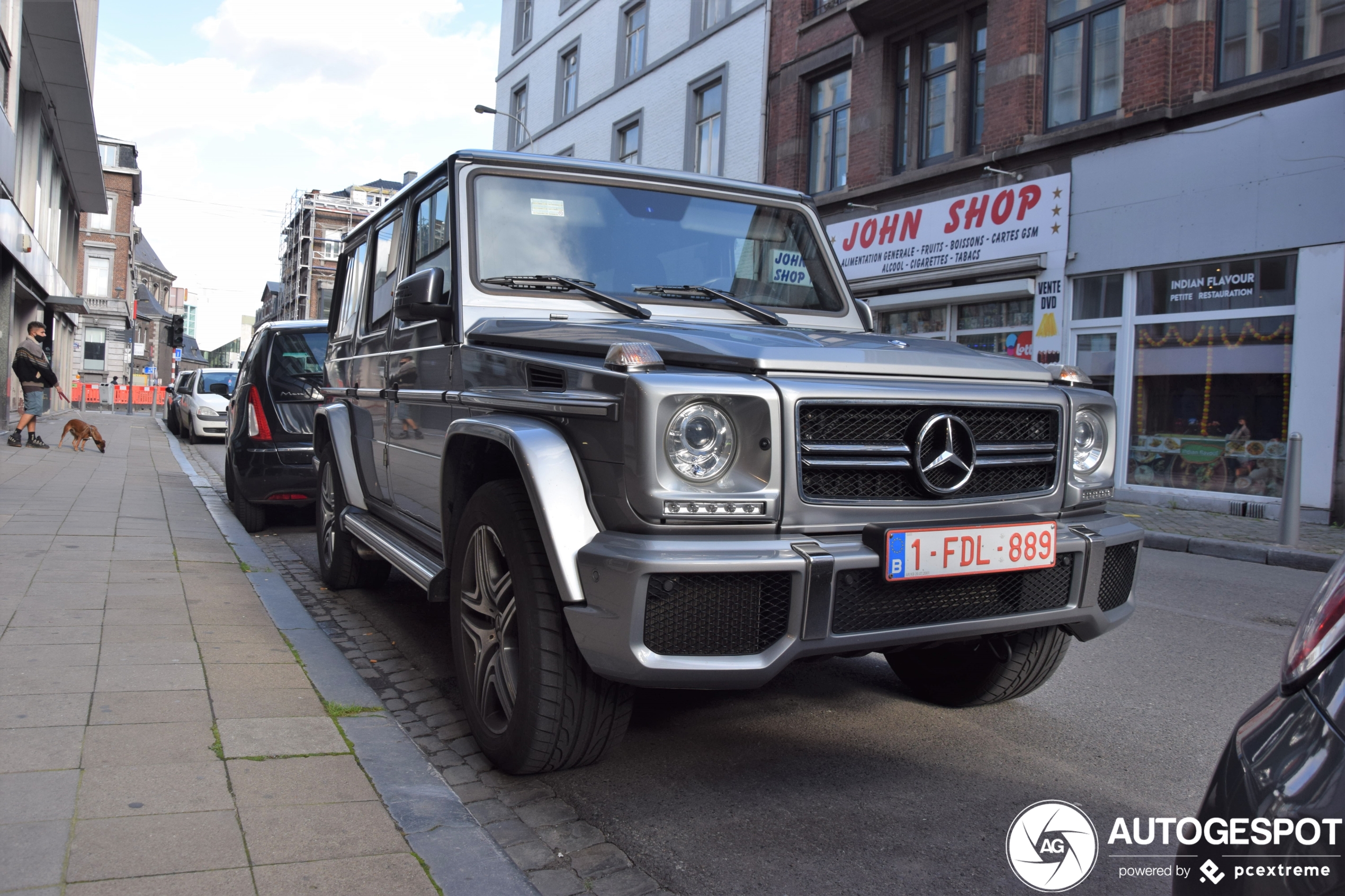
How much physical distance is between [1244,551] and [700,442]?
7.98 metres

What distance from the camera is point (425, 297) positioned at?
3.64 meters

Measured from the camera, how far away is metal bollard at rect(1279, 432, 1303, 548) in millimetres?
9055

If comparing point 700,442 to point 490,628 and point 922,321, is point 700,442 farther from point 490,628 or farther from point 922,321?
point 922,321

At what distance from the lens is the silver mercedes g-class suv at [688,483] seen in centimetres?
251

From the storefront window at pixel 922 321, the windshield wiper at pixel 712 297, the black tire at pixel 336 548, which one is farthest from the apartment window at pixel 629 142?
the windshield wiper at pixel 712 297

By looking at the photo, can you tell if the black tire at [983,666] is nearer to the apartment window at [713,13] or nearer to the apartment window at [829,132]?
the apartment window at [829,132]

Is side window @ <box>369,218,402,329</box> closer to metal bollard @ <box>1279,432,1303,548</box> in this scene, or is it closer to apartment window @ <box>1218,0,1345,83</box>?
metal bollard @ <box>1279,432,1303,548</box>

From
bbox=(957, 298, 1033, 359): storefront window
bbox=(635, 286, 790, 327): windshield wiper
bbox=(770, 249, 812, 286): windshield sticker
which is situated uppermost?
bbox=(957, 298, 1033, 359): storefront window

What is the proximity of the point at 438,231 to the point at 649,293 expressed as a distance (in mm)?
942

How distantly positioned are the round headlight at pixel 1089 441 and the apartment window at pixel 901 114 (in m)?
14.7

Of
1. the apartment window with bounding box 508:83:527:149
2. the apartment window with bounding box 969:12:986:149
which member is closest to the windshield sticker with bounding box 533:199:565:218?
the apartment window with bounding box 969:12:986:149

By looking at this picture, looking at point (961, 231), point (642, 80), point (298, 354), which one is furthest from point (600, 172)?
point (642, 80)

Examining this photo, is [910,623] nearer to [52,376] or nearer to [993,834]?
[993,834]

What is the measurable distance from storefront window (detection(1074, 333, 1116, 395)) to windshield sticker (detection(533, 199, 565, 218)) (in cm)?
1096
